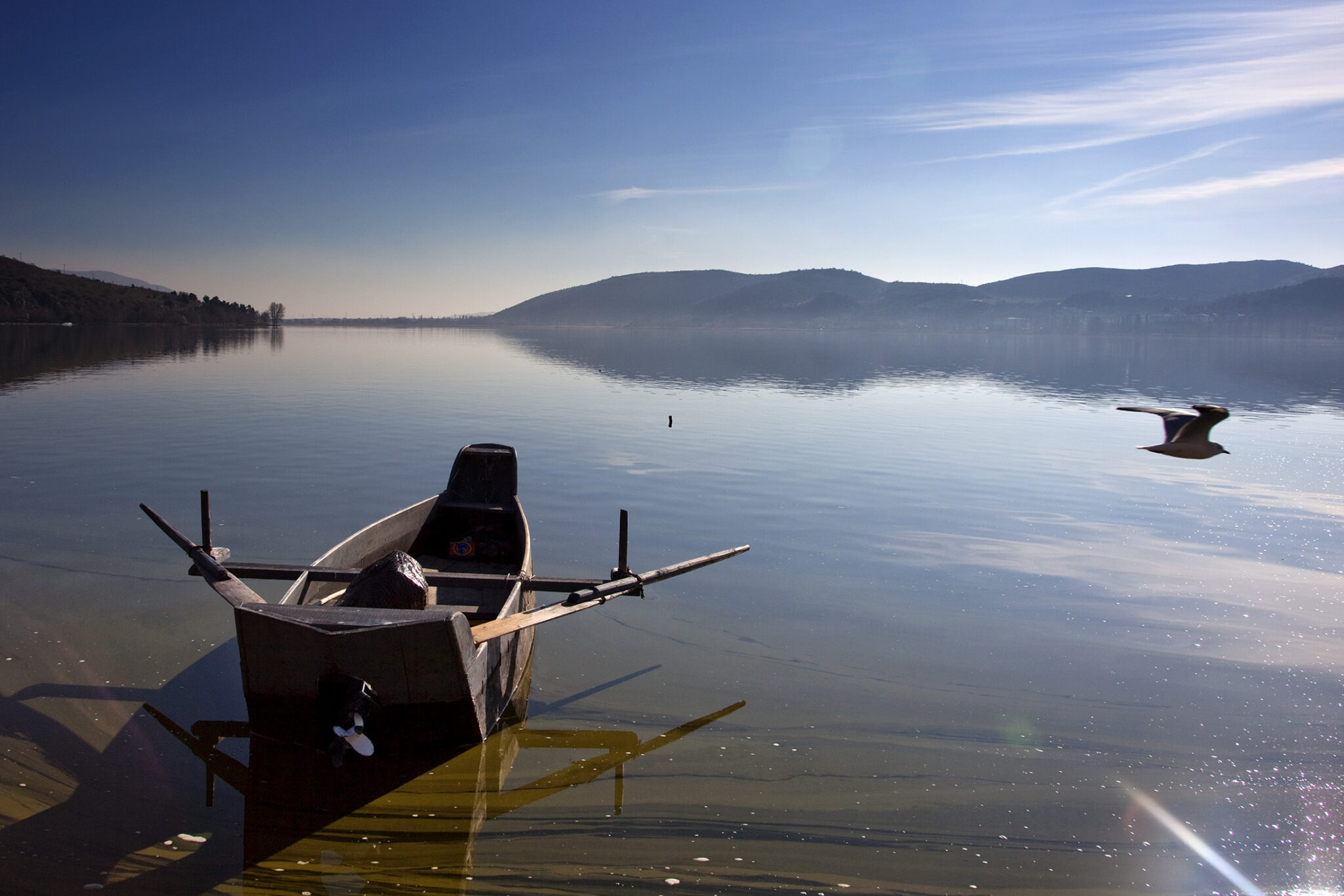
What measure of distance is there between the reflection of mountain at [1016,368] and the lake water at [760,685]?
1310 inches

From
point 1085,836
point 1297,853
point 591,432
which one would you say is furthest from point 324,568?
point 591,432

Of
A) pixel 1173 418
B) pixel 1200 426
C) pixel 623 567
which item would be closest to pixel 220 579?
pixel 623 567

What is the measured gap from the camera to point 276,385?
163 ft

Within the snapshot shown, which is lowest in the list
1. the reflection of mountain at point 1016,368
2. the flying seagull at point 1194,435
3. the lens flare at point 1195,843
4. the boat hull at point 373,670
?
the lens flare at point 1195,843

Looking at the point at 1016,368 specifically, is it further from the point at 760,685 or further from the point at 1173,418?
the point at 760,685

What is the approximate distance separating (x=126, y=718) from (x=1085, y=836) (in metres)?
10.1

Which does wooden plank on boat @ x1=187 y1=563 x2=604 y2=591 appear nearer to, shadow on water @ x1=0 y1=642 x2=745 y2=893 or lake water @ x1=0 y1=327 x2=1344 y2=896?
lake water @ x1=0 y1=327 x2=1344 y2=896

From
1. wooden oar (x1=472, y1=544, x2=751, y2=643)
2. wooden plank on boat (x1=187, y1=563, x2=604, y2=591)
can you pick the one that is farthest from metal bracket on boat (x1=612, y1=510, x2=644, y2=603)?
wooden plank on boat (x1=187, y1=563, x2=604, y2=591)

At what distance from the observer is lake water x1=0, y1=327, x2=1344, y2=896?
7.27 metres

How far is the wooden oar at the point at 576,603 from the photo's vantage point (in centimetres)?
861

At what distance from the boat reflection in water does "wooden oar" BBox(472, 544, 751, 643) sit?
130cm

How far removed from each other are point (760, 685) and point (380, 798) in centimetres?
495

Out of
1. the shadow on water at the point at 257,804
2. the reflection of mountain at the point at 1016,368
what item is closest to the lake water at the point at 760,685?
the shadow on water at the point at 257,804

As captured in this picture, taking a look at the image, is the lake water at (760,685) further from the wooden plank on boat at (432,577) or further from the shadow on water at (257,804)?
the wooden plank on boat at (432,577)
